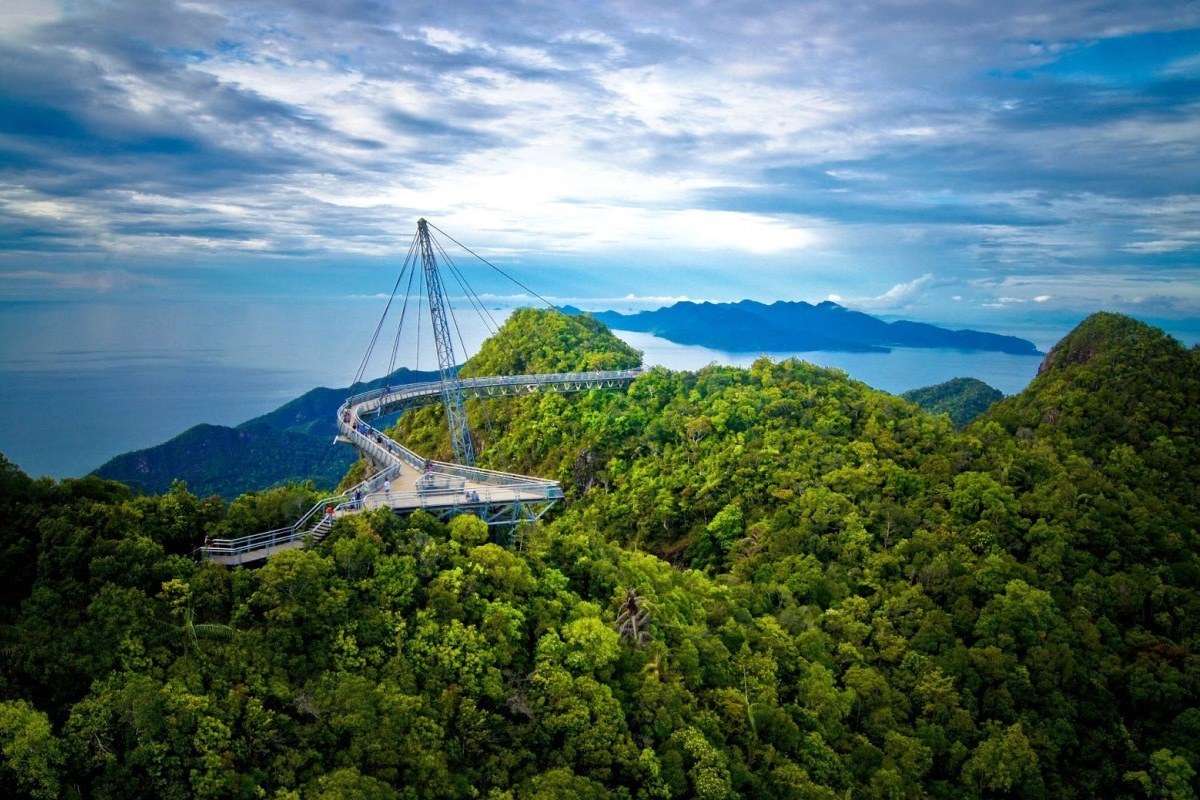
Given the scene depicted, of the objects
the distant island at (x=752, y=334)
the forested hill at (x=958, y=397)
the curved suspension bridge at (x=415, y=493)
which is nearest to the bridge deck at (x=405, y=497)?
the curved suspension bridge at (x=415, y=493)

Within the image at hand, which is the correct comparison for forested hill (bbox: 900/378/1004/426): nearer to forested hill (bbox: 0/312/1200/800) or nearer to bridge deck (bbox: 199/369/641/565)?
forested hill (bbox: 0/312/1200/800)

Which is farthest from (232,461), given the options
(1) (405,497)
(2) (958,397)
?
(2) (958,397)

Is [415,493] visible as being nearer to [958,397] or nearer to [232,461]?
[232,461]

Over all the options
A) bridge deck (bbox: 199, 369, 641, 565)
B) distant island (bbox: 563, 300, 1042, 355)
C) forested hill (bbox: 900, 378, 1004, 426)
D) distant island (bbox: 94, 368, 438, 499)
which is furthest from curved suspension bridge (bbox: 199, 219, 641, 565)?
distant island (bbox: 563, 300, 1042, 355)

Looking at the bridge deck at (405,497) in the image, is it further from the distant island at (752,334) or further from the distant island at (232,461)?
the distant island at (752,334)

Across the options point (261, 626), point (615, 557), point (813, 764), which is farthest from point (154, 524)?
point (813, 764)

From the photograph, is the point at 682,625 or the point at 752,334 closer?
the point at 682,625
